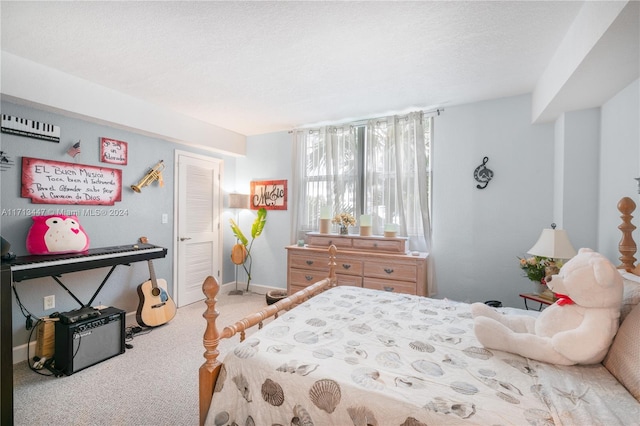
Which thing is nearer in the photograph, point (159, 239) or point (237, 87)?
point (237, 87)

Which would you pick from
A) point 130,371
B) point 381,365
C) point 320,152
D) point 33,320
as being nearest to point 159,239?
point 33,320

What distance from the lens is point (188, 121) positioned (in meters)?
3.83

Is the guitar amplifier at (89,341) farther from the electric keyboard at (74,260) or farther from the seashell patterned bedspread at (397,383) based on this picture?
the seashell patterned bedspread at (397,383)

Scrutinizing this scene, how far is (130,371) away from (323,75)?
3043mm

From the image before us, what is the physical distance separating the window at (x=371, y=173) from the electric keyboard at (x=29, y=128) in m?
2.70

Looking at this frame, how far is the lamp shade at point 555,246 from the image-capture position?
A: 229 centimetres

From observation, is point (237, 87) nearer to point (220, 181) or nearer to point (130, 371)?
point (220, 181)

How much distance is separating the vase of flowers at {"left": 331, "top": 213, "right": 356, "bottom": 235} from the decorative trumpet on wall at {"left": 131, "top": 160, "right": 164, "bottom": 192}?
228cm

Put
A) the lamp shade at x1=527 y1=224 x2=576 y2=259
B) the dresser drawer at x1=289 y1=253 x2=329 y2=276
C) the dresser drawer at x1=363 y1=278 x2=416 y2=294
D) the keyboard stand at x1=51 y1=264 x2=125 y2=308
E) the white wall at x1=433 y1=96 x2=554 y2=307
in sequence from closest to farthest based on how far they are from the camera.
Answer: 1. the lamp shade at x1=527 y1=224 x2=576 y2=259
2. the keyboard stand at x1=51 y1=264 x2=125 y2=308
3. the white wall at x1=433 y1=96 x2=554 y2=307
4. the dresser drawer at x1=363 y1=278 x2=416 y2=294
5. the dresser drawer at x1=289 y1=253 x2=329 y2=276

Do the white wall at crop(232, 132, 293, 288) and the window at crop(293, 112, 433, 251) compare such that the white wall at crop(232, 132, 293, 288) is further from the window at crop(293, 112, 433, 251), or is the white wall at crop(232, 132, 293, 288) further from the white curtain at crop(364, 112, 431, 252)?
the white curtain at crop(364, 112, 431, 252)

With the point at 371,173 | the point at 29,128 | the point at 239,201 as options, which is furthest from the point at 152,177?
the point at 371,173

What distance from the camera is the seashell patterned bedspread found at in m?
0.96

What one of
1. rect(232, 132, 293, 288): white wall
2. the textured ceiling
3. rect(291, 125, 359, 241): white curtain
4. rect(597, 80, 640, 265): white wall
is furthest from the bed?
rect(232, 132, 293, 288): white wall

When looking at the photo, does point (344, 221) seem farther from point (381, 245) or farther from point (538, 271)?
point (538, 271)
